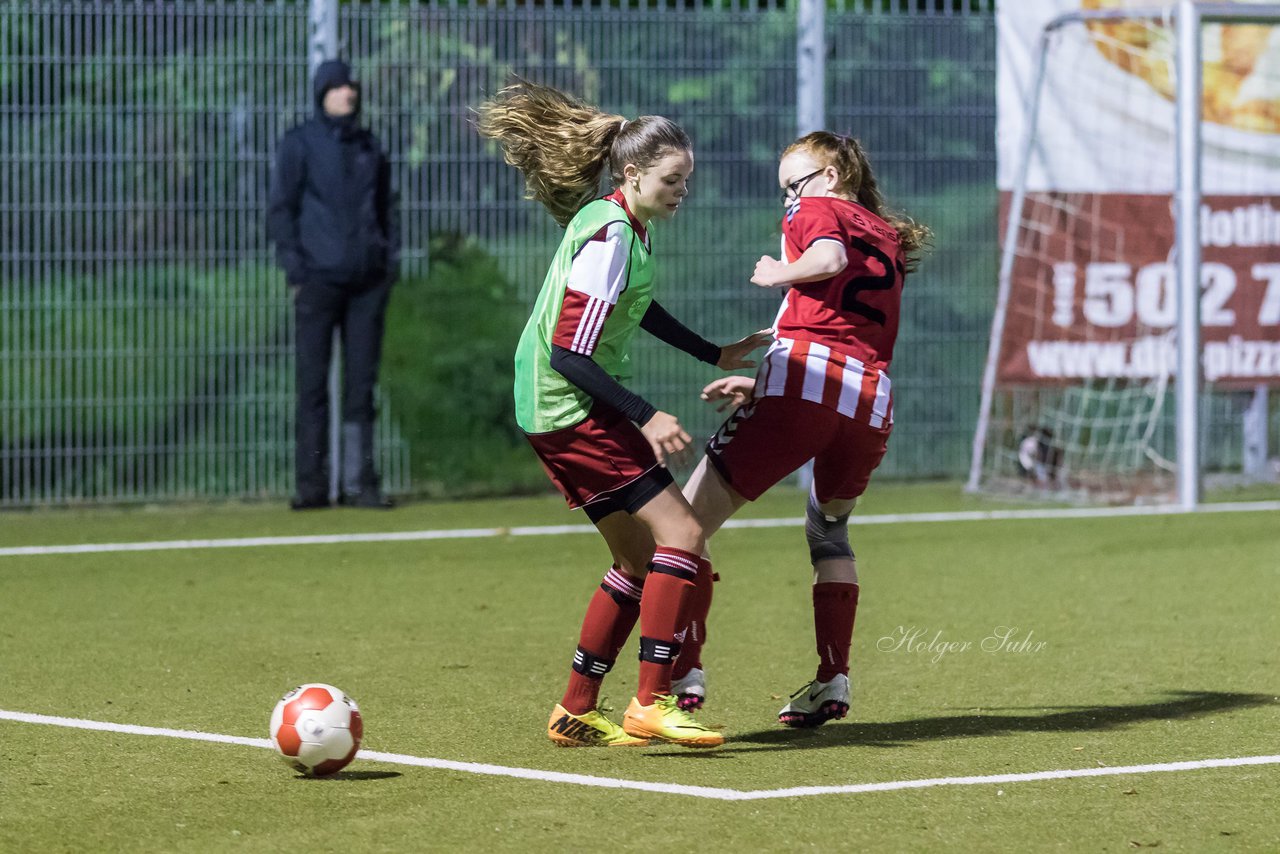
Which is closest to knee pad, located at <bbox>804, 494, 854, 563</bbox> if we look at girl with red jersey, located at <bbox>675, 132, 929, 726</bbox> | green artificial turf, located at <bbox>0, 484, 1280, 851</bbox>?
girl with red jersey, located at <bbox>675, 132, 929, 726</bbox>

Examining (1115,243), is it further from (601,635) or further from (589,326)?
(589,326)

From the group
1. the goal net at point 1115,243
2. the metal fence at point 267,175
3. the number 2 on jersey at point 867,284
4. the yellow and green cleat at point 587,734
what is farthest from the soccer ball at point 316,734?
the goal net at point 1115,243

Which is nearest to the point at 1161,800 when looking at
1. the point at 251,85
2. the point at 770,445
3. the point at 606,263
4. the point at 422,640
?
the point at 770,445

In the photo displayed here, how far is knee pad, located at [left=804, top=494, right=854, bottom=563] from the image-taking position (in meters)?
6.09

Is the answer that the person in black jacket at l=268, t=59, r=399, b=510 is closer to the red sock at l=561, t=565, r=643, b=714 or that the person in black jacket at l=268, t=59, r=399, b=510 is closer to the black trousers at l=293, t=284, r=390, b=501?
the black trousers at l=293, t=284, r=390, b=501

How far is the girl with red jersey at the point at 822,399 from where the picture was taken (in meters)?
5.72

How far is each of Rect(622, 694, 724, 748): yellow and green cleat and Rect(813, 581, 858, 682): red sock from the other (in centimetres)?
55

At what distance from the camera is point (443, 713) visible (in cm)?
611

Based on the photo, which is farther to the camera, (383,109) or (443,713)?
(383,109)

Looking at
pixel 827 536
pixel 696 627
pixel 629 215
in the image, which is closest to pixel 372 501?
pixel 827 536

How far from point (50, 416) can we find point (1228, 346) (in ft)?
24.3

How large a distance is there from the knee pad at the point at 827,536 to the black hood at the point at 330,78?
22.5 ft

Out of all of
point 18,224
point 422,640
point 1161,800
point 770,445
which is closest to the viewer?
point 1161,800

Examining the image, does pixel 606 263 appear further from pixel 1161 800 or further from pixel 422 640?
pixel 422 640
